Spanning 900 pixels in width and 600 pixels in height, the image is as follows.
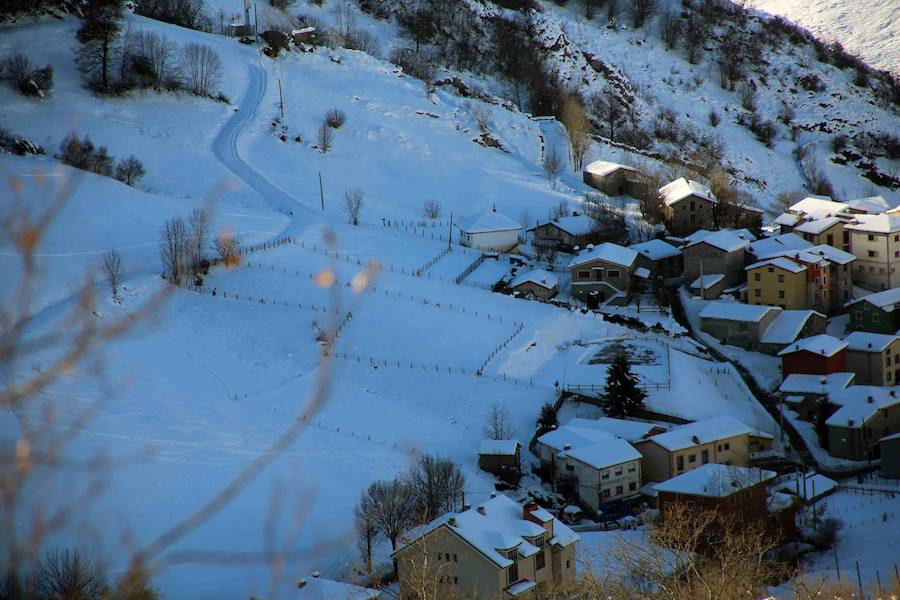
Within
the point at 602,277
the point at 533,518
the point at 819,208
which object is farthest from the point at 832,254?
the point at 533,518

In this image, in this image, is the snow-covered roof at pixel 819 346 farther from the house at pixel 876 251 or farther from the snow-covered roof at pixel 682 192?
the snow-covered roof at pixel 682 192

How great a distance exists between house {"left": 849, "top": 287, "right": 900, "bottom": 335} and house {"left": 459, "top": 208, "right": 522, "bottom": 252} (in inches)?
499

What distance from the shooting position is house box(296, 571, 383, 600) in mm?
16656

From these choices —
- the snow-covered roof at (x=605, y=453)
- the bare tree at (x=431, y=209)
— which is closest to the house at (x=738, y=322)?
the snow-covered roof at (x=605, y=453)

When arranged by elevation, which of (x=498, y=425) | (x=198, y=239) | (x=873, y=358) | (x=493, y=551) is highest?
(x=198, y=239)

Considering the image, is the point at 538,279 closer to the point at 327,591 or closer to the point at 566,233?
the point at 566,233

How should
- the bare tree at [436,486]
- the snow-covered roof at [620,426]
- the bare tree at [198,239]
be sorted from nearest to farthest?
the bare tree at [436,486] < the snow-covered roof at [620,426] < the bare tree at [198,239]

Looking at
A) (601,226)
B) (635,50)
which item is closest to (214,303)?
(601,226)

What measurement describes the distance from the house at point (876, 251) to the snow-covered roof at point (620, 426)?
48.3 feet

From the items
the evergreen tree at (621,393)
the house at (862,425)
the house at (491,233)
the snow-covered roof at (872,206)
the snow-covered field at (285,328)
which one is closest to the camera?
the snow-covered field at (285,328)

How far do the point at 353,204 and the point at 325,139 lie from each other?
23.4 feet

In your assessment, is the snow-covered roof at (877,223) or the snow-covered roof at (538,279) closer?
the snow-covered roof at (538,279)

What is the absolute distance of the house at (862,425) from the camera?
27.3m

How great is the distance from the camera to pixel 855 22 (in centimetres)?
8156
